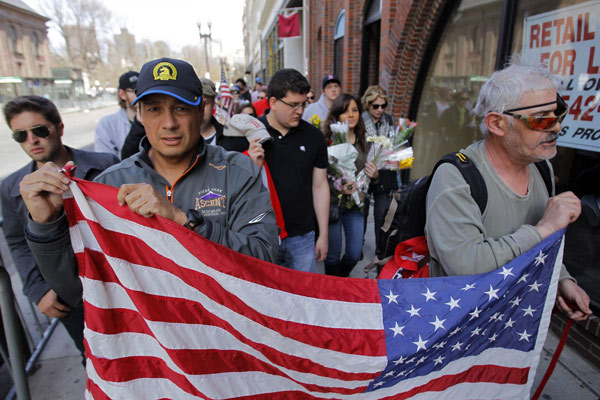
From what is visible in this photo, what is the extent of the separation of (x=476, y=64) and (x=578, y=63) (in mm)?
2264

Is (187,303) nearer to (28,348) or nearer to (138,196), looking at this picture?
(138,196)

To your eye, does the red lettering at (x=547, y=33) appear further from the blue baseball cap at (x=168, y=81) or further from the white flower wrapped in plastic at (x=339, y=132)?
the blue baseball cap at (x=168, y=81)

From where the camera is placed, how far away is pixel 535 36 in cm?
419

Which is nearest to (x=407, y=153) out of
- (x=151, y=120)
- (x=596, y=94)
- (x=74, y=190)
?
(x=596, y=94)

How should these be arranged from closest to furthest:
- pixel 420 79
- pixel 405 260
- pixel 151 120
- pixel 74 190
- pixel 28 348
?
pixel 74 190, pixel 151 120, pixel 405 260, pixel 28 348, pixel 420 79

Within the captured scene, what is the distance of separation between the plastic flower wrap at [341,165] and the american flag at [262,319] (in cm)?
211

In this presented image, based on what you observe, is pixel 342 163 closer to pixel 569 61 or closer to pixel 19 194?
pixel 569 61

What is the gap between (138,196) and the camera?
4.98 feet

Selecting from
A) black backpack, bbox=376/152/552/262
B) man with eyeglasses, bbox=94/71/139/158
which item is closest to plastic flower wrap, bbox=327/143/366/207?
black backpack, bbox=376/152/552/262

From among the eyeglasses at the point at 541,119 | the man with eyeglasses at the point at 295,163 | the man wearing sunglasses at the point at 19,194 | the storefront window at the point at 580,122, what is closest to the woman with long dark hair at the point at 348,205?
the man with eyeglasses at the point at 295,163

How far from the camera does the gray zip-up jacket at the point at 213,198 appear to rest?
1772 millimetres

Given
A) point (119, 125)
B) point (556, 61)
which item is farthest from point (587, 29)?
point (119, 125)

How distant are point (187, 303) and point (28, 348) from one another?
111 inches

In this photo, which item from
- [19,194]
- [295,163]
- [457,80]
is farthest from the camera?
[457,80]
